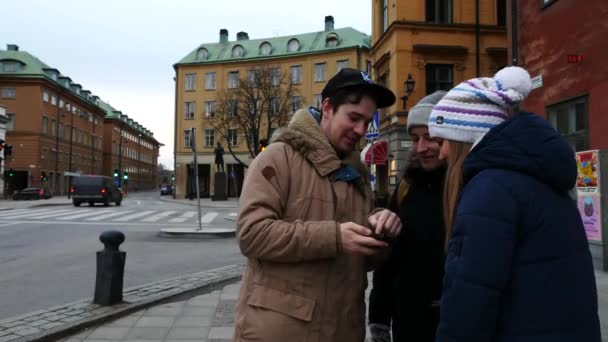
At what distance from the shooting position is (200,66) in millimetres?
59219

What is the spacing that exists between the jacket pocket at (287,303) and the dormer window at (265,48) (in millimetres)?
59228

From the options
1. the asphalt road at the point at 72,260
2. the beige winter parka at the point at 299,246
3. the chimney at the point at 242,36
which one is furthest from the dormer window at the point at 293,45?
the beige winter parka at the point at 299,246

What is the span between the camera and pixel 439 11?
24047mm

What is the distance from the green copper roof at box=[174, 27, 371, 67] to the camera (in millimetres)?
54562

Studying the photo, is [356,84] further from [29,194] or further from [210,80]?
[210,80]

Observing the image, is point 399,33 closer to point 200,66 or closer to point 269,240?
point 269,240

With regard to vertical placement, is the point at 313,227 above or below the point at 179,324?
above

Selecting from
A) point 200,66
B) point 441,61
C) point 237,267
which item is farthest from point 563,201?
point 200,66

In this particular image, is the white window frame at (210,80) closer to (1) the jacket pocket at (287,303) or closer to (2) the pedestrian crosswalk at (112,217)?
(2) the pedestrian crosswalk at (112,217)

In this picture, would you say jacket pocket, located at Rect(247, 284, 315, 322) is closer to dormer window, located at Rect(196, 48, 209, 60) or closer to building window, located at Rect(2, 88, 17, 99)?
dormer window, located at Rect(196, 48, 209, 60)

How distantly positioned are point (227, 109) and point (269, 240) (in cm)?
4333

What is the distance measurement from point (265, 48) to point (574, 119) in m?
52.3

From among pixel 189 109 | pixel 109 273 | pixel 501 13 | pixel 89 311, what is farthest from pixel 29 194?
pixel 89 311

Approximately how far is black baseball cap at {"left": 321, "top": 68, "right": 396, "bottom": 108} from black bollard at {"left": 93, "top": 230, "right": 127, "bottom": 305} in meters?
4.39
